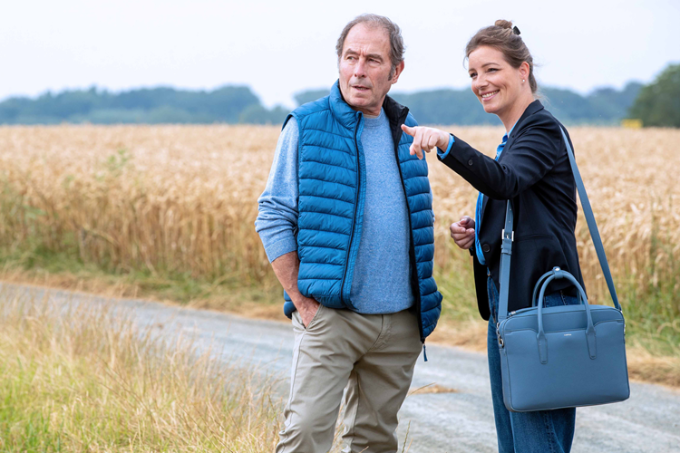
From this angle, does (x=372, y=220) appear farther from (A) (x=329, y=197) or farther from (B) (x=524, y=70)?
(B) (x=524, y=70)

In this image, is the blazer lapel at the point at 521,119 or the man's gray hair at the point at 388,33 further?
the man's gray hair at the point at 388,33

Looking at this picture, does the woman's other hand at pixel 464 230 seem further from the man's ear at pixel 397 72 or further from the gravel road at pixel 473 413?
the gravel road at pixel 473 413

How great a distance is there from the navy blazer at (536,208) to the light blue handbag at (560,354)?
65 mm

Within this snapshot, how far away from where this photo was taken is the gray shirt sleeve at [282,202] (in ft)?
8.54

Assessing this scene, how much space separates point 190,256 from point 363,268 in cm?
623

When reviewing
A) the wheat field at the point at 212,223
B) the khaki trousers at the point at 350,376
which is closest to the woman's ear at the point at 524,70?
the khaki trousers at the point at 350,376

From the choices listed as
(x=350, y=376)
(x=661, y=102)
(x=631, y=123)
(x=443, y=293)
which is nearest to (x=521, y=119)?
(x=350, y=376)

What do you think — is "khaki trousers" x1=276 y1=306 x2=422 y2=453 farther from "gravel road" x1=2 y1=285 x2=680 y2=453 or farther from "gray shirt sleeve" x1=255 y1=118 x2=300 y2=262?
"gravel road" x1=2 y1=285 x2=680 y2=453

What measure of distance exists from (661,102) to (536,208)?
59.4 m

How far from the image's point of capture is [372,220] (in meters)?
2.67

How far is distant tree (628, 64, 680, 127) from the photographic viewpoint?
5419cm

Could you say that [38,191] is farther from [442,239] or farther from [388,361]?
[388,361]

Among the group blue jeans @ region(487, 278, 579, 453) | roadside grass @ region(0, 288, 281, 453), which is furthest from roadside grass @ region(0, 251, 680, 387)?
blue jeans @ region(487, 278, 579, 453)

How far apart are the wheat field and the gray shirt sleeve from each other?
4205mm
